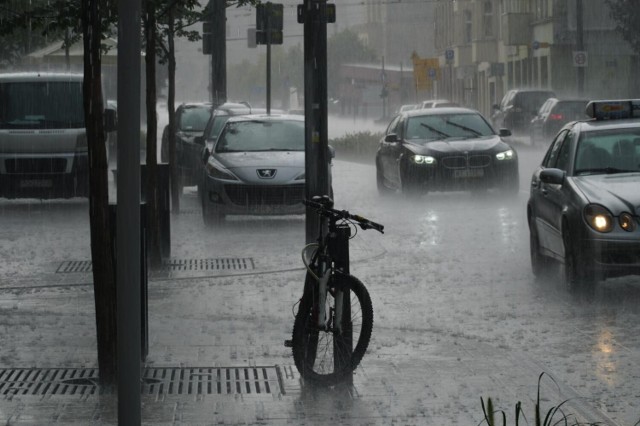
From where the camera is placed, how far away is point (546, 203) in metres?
13.4

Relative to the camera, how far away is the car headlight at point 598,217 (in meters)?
12.0

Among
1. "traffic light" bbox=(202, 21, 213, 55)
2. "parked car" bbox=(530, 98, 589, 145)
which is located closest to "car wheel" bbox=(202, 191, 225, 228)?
"traffic light" bbox=(202, 21, 213, 55)

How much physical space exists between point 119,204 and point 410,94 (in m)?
121

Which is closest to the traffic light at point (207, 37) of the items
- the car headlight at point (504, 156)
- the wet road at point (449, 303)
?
the car headlight at point (504, 156)

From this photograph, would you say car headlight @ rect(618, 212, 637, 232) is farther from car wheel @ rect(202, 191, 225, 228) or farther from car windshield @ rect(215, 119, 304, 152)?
car windshield @ rect(215, 119, 304, 152)

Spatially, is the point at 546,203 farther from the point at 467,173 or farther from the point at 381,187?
the point at 381,187

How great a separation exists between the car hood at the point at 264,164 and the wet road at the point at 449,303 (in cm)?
64

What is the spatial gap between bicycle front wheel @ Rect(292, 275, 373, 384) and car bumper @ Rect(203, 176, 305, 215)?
11100 millimetres

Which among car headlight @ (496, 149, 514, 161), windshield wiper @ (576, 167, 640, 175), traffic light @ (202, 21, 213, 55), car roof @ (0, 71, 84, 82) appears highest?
traffic light @ (202, 21, 213, 55)

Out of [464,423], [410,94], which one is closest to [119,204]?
[464,423]

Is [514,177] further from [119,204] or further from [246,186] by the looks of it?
[119,204]

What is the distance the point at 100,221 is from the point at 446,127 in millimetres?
16989

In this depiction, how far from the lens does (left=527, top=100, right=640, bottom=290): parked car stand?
11.9 meters

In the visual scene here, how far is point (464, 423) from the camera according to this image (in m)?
7.20
